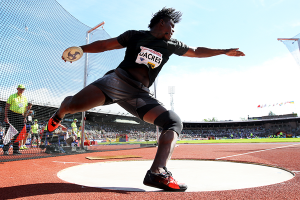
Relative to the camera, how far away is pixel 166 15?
2.40 m

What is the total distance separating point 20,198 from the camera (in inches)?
70.8

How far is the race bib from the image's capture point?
2.19 metres

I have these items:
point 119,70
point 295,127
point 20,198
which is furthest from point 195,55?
point 295,127

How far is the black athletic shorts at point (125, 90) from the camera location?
2176mm

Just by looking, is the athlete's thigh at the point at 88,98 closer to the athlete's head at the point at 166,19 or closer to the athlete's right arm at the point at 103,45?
the athlete's right arm at the point at 103,45

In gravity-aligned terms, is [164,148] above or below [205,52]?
below

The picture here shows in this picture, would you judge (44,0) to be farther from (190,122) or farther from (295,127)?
(295,127)

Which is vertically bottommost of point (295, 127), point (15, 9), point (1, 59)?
point (295, 127)

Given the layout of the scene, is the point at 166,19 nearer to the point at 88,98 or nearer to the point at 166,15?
the point at 166,15

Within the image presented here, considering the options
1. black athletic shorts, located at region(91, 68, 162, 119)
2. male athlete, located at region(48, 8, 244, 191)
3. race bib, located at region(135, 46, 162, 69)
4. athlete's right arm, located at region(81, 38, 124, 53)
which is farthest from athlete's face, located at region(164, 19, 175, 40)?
black athletic shorts, located at region(91, 68, 162, 119)

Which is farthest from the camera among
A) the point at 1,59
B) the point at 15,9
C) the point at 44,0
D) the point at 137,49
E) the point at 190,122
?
the point at 190,122

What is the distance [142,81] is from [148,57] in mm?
284

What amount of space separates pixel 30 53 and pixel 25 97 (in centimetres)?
155

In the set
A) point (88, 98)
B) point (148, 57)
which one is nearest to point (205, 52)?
point (148, 57)
